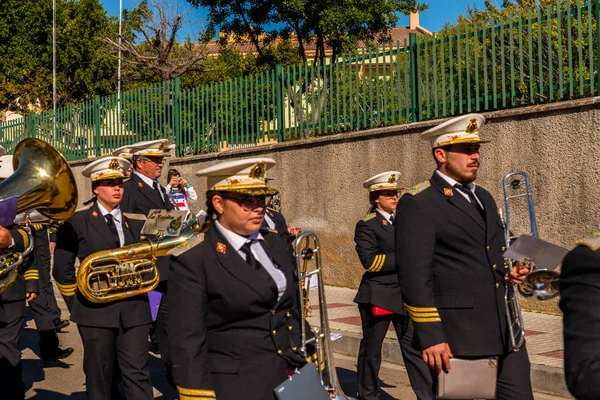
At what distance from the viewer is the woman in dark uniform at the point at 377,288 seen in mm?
6621

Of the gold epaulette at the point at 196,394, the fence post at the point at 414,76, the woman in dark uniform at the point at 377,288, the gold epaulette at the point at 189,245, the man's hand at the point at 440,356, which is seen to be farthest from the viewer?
the fence post at the point at 414,76

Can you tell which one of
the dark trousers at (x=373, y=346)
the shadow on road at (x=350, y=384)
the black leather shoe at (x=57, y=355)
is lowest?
the shadow on road at (x=350, y=384)

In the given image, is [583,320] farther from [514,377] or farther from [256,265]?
[514,377]

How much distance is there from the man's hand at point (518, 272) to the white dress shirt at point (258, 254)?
1282 mm

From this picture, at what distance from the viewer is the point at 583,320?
205 cm

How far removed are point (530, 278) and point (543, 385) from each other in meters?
3.26

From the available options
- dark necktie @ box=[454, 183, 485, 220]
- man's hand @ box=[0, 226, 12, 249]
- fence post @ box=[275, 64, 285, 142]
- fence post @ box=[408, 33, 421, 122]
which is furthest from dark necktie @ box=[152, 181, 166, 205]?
fence post @ box=[275, 64, 285, 142]

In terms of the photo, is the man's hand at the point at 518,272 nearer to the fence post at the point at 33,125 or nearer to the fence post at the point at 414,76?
the fence post at the point at 414,76

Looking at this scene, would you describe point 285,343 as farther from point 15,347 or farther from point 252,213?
point 15,347

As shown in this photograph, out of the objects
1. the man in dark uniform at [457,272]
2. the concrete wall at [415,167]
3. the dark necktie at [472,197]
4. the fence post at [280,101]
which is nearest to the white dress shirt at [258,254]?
the man in dark uniform at [457,272]

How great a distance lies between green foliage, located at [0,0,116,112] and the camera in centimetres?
3684

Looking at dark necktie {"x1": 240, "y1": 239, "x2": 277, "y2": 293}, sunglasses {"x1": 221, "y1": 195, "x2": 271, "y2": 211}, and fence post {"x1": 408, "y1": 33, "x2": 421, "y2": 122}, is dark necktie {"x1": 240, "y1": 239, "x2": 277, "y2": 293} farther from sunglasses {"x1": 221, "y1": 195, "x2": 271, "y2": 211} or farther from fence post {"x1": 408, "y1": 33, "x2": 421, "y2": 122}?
fence post {"x1": 408, "y1": 33, "x2": 421, "y2": 122}

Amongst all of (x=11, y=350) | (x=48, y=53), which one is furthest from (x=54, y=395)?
(x=48, y=53)

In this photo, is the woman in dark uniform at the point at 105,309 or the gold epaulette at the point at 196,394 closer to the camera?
the gold epaulette at the point at 196,394
